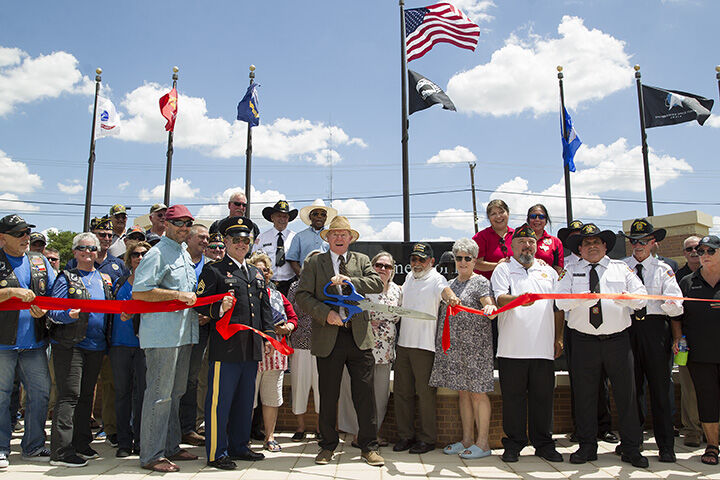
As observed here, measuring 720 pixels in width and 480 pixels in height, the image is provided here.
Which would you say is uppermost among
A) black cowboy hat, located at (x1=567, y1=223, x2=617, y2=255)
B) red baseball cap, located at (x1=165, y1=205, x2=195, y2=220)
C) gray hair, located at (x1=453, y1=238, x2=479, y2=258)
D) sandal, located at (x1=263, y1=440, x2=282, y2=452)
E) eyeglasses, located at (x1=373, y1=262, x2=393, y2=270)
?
red baseball cap, located at (x1=165, y1=205, x2=195, y2=220)

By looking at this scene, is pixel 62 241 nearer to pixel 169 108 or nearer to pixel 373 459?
pixel 169 108

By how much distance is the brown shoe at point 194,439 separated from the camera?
542 centimetres

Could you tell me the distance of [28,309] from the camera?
466 cm

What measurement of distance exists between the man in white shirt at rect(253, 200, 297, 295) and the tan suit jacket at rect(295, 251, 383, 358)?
1.47 metres

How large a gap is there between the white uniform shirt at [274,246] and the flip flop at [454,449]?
280 cm

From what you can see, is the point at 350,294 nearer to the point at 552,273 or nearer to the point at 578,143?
the point at 552,273

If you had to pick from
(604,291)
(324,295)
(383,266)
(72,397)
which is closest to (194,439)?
(72,397)

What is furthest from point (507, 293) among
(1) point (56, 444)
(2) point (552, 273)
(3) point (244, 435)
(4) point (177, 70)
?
(4) point (177, 70)

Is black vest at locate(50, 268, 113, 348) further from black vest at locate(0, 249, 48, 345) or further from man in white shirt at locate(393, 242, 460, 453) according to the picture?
man in white shirt at locate(393, 242, 460, 453)

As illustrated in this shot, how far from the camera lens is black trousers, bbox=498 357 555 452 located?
4855 mm

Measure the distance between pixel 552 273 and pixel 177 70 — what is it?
637 inches

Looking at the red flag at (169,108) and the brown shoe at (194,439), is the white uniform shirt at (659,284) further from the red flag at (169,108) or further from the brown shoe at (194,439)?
the red flag at (169,108)

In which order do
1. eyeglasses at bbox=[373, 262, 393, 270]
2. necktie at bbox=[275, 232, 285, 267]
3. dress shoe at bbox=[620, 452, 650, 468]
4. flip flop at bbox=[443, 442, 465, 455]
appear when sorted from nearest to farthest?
dress shoe at bbox=[620, 452, 650, 468] < flip flop at bbox=[443, 442, 465, 455] < eyeglasses at bbox=[373, 262, 393, 270] < necktie at bbox=[275, 232, 285, 267]

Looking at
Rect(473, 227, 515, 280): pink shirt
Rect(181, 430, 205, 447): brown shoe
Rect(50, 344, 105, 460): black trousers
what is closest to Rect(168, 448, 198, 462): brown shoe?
Rect(181, 430, 205, 447): brown shoe
